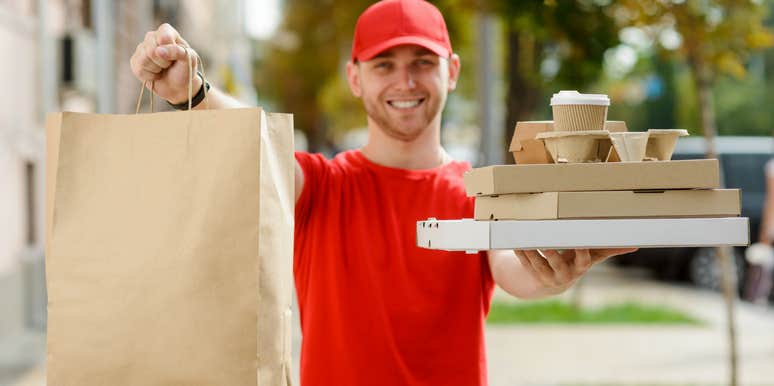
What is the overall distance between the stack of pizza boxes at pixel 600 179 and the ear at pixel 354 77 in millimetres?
866

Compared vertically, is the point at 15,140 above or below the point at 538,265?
above

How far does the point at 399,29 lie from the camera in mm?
2723

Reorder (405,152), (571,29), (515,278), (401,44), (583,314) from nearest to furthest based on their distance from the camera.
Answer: (515,278), (401,44), (405,152), (571,29), (583,314)

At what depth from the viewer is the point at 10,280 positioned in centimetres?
1005

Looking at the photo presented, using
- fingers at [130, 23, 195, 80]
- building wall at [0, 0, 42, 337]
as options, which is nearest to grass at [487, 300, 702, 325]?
building wall at [0, 0, 42, 337]

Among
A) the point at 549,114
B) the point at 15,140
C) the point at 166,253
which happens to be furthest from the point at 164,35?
the point at 15,140

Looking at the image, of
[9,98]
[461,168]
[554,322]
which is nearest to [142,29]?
[9,98]

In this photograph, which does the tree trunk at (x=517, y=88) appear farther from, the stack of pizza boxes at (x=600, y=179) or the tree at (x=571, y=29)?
the stack of pizza boxes at (x=600, y=179)

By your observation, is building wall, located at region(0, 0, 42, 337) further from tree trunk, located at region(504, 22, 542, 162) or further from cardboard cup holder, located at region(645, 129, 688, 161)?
cardboard cup holder, located at region(645, 129, 688, 161)

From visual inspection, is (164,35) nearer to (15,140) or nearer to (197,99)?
(197,99)

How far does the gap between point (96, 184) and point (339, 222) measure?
2.34 ft

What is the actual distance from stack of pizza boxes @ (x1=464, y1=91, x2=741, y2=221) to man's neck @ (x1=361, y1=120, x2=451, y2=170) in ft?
2.31

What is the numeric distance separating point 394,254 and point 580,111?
0.72 metres

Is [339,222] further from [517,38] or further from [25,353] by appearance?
[517,38]
